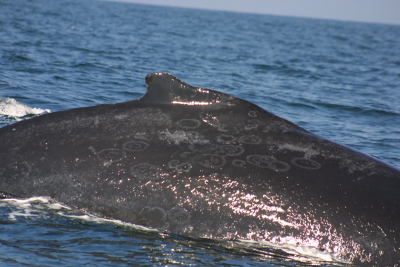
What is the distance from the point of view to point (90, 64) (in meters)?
23.9

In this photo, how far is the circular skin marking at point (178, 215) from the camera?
581 centimetres

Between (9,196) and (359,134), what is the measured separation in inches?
425

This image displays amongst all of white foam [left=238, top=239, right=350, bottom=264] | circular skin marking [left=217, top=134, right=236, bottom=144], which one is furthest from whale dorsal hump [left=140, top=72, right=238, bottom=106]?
white foam [left=238, top=239, right=350, bottom=264]

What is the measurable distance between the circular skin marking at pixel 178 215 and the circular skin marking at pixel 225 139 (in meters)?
0.91

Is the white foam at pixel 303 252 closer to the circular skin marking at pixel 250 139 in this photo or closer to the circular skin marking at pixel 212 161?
the circular skin marking at pixel 212 161

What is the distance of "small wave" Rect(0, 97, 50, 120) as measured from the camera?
39.9 ft

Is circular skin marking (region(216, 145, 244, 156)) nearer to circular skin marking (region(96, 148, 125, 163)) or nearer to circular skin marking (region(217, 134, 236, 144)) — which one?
circular skin marking (region(217, 134, 236, 144))

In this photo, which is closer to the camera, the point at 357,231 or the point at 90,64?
the point at 357,231

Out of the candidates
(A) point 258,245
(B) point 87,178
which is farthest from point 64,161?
(A) point 258,245

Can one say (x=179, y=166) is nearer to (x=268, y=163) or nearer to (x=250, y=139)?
(x=250, y=139)

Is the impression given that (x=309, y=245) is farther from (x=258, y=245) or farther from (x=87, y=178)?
(x=87, y=178)

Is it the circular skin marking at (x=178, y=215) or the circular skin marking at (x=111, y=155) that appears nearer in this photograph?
the circular skin marking at (x=178, y=215)

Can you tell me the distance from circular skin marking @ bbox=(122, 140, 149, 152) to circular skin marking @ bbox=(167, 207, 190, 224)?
0.81 meters

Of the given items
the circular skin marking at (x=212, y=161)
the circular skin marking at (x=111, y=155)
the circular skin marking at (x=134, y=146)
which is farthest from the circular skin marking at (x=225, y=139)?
the circular skin marking at (x=111, y=155)
